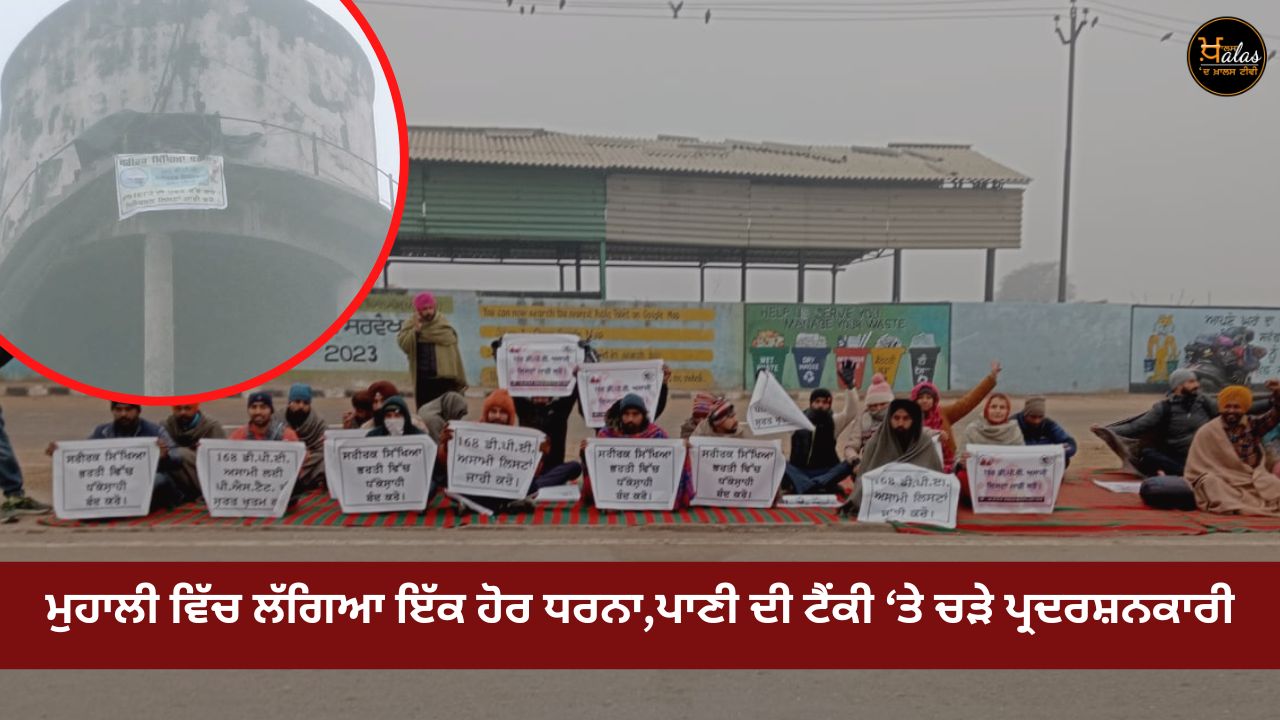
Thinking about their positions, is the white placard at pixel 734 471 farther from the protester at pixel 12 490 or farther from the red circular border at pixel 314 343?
the protester at pixel 12 490

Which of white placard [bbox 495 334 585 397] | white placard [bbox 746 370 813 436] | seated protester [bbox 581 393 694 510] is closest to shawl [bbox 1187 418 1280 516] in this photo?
white placard [bbox 746 370 813 436]

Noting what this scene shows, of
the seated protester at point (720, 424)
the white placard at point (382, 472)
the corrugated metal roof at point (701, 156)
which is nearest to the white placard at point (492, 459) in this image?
the white placard at point (382, 472)

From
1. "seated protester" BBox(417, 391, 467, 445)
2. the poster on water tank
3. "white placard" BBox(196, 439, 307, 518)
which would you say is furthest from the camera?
the poster on water tank

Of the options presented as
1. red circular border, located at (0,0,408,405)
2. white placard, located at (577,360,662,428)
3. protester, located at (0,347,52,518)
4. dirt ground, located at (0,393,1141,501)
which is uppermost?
red circular border, located at (0,0,408,405)

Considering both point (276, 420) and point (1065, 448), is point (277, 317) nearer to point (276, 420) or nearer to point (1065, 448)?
point (276, 420)

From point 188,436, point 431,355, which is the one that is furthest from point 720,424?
point 188,436

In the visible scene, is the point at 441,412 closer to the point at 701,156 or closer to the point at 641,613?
the point at 641,613

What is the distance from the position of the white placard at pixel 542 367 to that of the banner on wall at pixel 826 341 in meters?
10.9

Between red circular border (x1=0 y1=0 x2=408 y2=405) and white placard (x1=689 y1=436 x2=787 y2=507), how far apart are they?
4.13 meters

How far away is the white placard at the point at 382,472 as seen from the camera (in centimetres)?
601

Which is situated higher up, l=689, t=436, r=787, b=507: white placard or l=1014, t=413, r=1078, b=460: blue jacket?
l=1014, t=413, r=1078, b=460: blue jacket

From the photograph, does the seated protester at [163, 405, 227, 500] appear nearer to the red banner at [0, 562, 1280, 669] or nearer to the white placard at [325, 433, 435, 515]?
the white placard at [325, 433, 435, 515]

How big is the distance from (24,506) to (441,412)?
9.07ft

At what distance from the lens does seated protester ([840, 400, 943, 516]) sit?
19.8 feet
